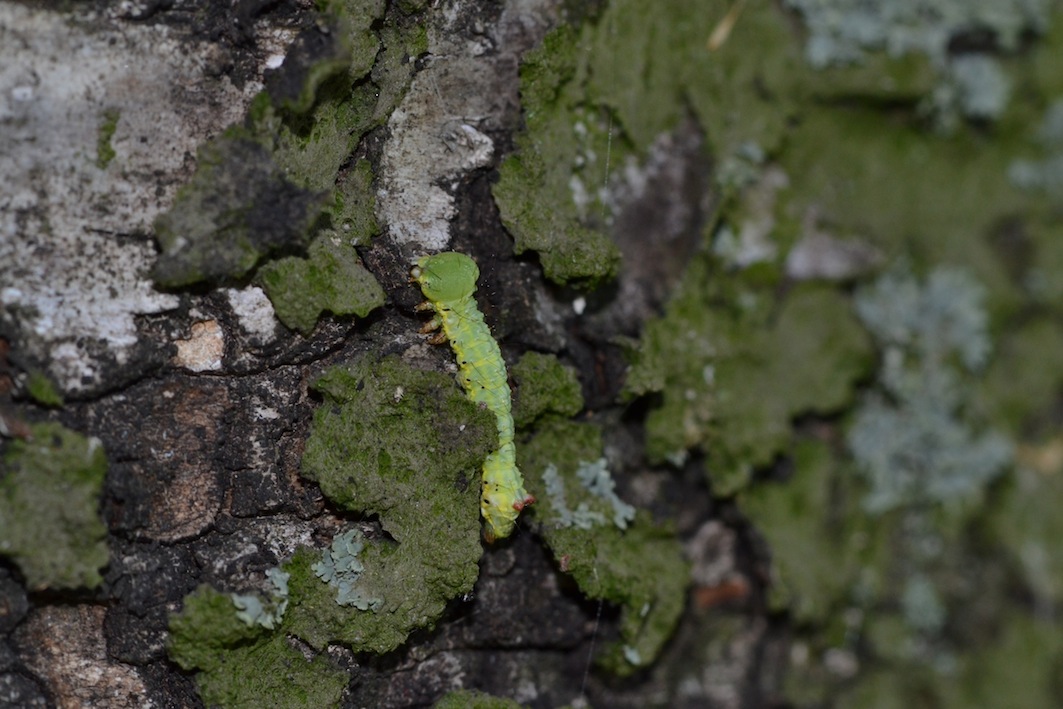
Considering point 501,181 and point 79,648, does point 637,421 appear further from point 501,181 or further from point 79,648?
point 79,648

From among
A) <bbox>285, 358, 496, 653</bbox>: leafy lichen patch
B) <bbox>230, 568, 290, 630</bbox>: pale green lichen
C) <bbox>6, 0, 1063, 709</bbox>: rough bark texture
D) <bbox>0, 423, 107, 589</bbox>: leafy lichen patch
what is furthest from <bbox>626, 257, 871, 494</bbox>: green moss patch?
<bbox>0, 423, 107, 589</bbox>: leafy lichen patch

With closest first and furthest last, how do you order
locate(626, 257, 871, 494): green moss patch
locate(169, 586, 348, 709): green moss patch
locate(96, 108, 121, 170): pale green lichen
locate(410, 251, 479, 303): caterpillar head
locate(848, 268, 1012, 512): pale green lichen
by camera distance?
locate(96, 108, 121, 170): pale green lichen
locate(169, 586, 348, 709): green moss patch
locate(410, 251, 479, 303): caterpillar head
locate(626, 257, 871, 494): green moss patch
locate(848, 268, 1012, 512): pale green lichen

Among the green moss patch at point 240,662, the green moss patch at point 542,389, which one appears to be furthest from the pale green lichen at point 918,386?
the green moss patch at point 240,662

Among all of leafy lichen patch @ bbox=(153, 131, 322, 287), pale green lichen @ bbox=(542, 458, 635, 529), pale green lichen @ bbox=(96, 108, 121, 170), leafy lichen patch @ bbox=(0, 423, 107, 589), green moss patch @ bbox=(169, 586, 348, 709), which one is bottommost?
pale green lichen @ bbox=(542, 458, 635, 529)

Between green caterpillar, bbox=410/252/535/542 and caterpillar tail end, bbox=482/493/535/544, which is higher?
green caterpillar, bbox=410/252/535/542

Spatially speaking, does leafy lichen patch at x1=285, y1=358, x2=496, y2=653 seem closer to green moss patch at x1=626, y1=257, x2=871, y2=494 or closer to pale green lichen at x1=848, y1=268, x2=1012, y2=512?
green moss patch at x1=626, y1=257, x2=871, y2=494

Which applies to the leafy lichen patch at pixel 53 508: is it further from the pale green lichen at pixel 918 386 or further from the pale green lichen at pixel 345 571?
the pale green lichen at pixel 918 386
